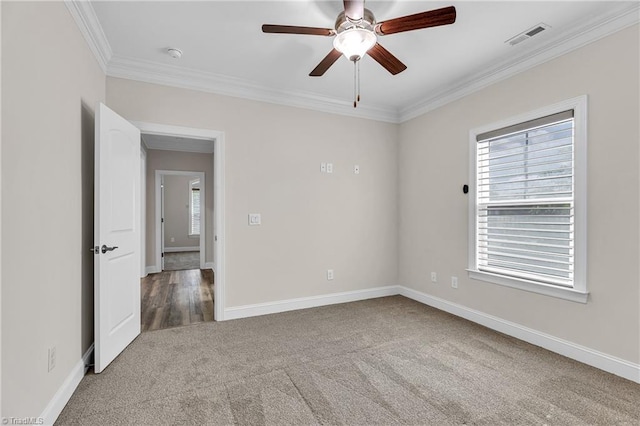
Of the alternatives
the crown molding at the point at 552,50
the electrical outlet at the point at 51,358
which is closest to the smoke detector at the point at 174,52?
the electrical outlet at the point at 51,358

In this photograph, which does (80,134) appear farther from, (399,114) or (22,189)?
(399,114)

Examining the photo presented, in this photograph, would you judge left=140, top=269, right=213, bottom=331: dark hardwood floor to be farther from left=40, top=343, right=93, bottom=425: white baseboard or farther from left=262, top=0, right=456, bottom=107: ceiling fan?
left=262, top=0, right=456, bottom=107: ceiling fan

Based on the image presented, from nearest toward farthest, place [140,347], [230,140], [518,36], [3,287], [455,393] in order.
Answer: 1. [3,287]
2. [455,393]
3. [518,36]
4. [140,347]
5. [230,140]

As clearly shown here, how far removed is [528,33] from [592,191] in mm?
1382

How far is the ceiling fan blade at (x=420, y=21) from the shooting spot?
5.98 ft

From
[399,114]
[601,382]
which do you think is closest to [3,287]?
[601,382]

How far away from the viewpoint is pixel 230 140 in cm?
361

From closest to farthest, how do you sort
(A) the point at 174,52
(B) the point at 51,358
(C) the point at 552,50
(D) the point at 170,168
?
(B) the point at 51,358 → (C) the point at 552,50 → (A) the point at 174,52 → (D) the point at 170,168

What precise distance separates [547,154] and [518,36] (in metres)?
1.04

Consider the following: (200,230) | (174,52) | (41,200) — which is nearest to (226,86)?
(174,52)

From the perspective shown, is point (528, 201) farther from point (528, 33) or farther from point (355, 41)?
Answer: point (355, 41)

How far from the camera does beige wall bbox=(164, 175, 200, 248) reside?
9727mm

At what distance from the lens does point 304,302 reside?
4.01 m

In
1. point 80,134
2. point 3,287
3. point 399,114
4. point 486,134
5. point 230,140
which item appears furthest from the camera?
point 399,114
